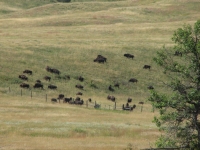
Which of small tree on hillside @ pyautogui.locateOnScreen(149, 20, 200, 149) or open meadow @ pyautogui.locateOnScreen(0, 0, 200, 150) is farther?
open meadow @ pyautogui.locateOnScreen(0, 0, 200, 150)

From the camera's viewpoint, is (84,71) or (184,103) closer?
(184,103)

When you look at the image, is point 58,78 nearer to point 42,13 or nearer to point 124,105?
point 124,105

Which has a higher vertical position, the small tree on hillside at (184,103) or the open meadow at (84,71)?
the small tree on hillside at (184,103)

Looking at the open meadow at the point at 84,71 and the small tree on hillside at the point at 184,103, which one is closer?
the small tree on hillside at the point at 184,103

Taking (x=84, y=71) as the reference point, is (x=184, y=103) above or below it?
above

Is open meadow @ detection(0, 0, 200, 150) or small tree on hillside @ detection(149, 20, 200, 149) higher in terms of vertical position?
small tree on hillside @ detection(149, 20, 200, 149)

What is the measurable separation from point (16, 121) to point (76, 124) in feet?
20.1

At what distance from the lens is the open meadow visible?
44094 millimetres

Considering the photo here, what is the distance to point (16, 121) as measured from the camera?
48438mm

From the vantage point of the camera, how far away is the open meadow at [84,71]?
145 ft

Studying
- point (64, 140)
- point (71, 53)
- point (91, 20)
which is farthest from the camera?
point (91, 20)

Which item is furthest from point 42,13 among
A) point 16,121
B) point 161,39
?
point 16,121

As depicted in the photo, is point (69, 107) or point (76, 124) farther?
point (69, 107)

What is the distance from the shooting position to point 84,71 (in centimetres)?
8856
